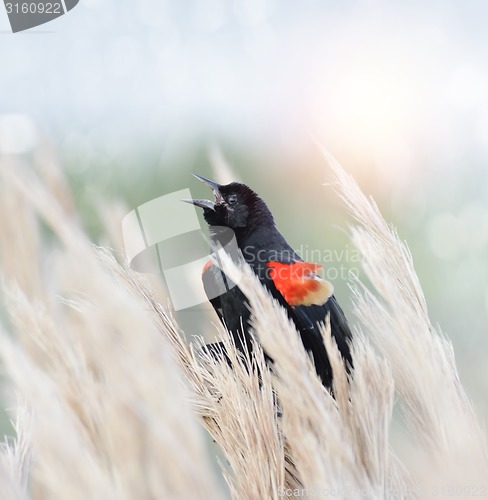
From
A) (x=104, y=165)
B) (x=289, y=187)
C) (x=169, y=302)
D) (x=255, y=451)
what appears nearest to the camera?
(x=255, y=451)

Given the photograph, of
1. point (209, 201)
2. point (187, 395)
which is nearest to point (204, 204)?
point (209, 201)

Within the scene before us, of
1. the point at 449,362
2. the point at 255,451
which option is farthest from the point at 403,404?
the point at 255,451

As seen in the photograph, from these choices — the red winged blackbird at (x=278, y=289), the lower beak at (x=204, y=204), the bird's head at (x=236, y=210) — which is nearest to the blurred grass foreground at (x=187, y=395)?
the red winged blackbird at (x=278, y=289)

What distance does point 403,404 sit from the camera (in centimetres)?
93

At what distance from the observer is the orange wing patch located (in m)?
1.58

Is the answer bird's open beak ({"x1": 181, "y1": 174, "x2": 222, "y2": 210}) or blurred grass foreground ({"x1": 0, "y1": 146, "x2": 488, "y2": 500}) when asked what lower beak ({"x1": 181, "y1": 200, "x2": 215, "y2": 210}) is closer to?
bird's open beak ({"x1": 181, "y1": 174, "x2": 222, "y2": 210})

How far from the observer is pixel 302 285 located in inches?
62.2

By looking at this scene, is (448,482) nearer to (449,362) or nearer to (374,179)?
(449,362)

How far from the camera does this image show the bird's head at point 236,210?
1921mm

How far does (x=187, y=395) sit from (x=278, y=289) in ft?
2.23

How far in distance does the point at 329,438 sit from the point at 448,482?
0.14 metres

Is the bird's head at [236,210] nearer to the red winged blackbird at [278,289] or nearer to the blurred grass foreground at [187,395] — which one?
the red winged blackbird at [278,289]

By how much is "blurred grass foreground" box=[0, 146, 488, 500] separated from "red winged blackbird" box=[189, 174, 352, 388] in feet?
1.66

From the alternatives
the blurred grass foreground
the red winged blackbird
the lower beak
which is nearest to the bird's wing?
the red winged blackbird
